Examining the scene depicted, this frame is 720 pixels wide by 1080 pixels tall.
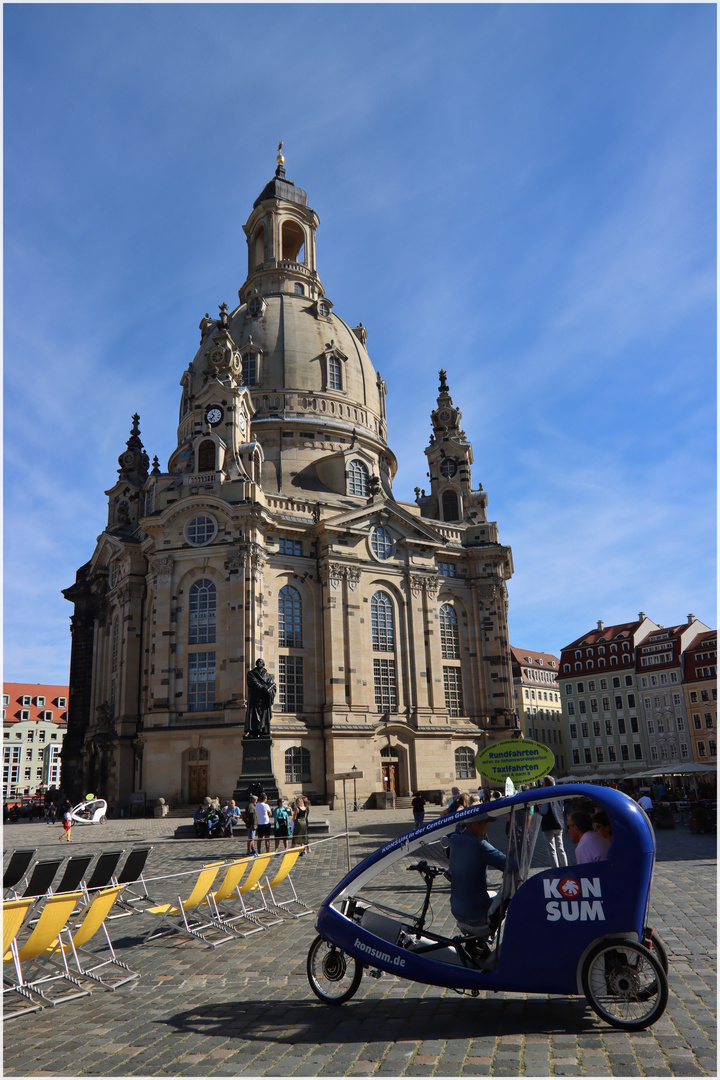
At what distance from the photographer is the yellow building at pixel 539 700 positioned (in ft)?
294

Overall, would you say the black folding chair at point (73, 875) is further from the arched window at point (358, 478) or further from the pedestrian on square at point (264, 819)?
the arched window at point (358, 478)

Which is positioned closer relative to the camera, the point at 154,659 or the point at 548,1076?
the point at 548,1076

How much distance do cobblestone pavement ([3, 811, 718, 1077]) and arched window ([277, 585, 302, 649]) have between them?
38005 millimetres

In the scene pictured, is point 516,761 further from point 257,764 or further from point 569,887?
point 257,764

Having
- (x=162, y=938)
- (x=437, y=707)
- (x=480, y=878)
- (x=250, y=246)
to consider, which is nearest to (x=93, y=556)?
(x=437, y=707)

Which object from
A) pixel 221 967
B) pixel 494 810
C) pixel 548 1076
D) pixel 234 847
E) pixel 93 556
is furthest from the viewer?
pixel 93 556

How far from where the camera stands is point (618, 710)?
8031 cm

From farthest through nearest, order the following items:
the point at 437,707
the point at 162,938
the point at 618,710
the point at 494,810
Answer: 1. the point at 618,710
2. the point at 437,707
3. the point at 162,938
4. the point at 494,810

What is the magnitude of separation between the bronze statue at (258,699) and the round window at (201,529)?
15222mm

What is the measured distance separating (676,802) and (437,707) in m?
17.9

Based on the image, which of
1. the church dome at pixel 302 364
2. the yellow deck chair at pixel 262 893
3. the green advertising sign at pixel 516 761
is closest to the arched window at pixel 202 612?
the church dome at pixel 302 364

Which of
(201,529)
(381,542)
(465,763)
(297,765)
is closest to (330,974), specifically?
(297,765)

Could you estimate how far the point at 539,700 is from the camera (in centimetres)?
9325

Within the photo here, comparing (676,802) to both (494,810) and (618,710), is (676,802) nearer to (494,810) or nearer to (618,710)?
(494,810)
